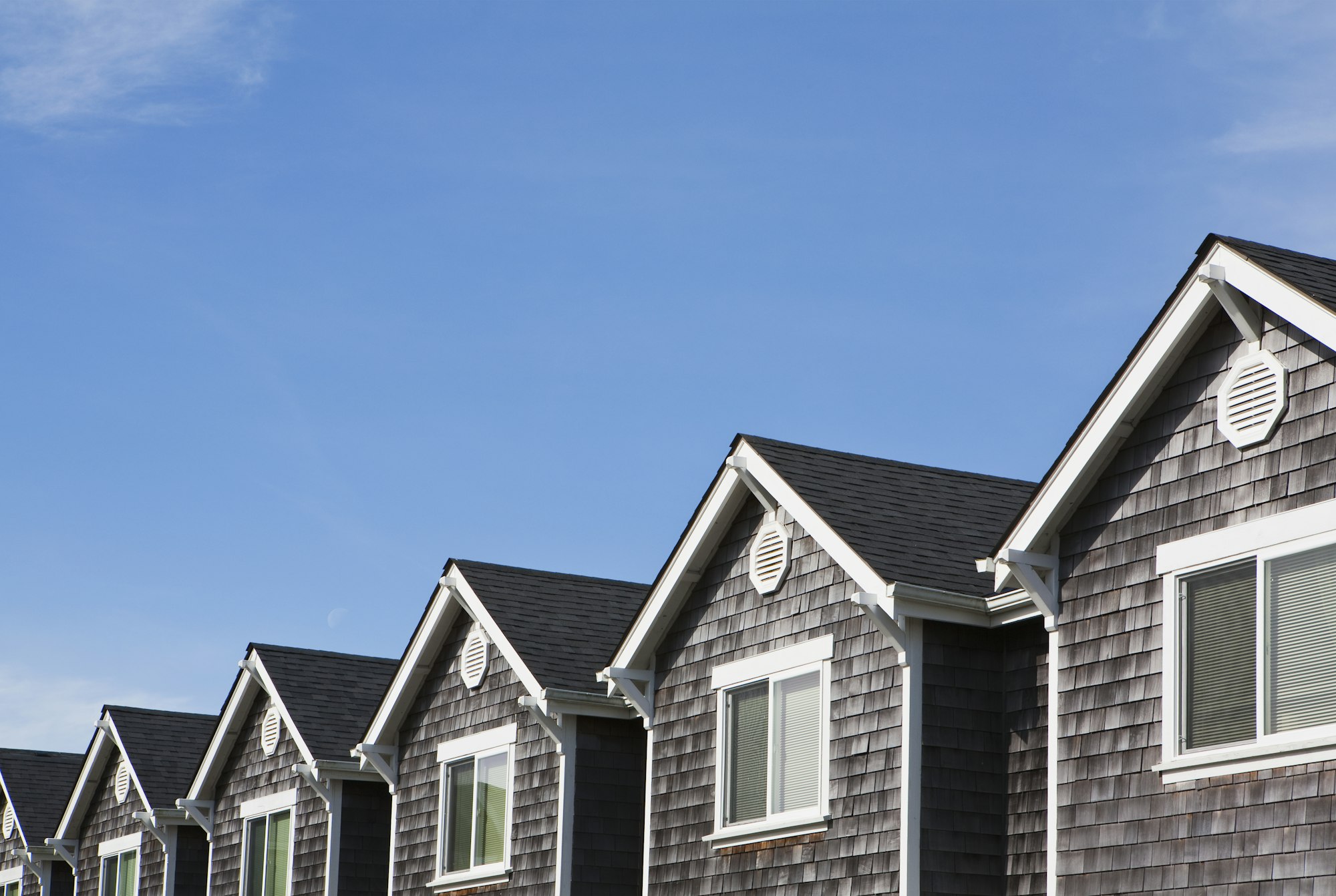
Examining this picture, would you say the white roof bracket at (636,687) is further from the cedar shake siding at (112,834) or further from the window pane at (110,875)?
the window pane at (110,875)

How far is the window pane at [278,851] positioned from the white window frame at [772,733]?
37.7 ft

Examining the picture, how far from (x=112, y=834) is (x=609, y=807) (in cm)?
1733

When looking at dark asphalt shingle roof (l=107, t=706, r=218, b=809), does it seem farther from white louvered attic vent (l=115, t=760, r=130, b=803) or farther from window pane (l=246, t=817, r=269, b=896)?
window pane (l=246, t=817, r=269, b=896)

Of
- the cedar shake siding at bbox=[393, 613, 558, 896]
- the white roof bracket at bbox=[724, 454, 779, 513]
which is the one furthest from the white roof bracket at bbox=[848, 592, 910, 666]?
the cedar shake siding at bbox=[393, 613, 558, 896]

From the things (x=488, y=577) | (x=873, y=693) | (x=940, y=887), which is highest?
(x=488, y=577)

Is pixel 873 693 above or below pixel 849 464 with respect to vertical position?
below

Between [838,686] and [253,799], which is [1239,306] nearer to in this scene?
[838,686]

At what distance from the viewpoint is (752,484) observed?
18.7m

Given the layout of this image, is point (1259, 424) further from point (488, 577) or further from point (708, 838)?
point (488, 577)

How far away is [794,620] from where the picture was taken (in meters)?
17.9

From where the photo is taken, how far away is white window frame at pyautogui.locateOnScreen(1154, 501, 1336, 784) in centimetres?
1249

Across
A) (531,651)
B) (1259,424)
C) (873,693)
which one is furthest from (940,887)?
(531,651)

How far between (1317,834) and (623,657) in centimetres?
937

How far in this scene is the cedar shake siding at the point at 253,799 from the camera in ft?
88.8
